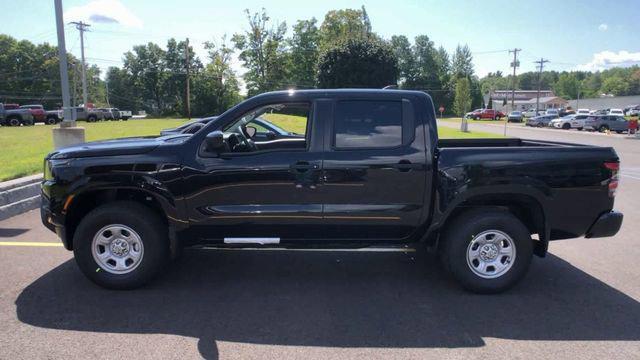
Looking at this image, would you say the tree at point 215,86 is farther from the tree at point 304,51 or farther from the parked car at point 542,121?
the parked car at point 542,121

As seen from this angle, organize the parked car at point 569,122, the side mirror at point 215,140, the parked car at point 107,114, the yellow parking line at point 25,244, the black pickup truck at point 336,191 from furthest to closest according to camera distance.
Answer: the parked car at point 107,114 → the parked car at point 569,122 → the yellow parking line at point 25,244 → the black pickup truck at point 336,191 → the side mirror at point 215,140

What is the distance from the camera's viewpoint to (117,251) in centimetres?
465

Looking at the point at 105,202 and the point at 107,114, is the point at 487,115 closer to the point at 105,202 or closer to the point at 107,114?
the point at 107,114

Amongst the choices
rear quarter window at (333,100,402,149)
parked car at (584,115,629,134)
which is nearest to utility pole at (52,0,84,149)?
rear quarter window at (333,100,402,149)

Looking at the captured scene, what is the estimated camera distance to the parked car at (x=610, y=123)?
131ft

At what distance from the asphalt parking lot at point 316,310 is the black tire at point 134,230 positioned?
0.15 meters

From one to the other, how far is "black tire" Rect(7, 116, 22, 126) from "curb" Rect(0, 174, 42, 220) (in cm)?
3553

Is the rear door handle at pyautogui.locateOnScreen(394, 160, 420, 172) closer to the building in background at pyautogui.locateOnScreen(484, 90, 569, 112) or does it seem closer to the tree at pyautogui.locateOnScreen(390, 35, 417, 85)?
the tree at pyautogui.locateOnScreen(390, 35, 417, 85)

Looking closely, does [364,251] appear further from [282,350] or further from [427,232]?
[282,350]

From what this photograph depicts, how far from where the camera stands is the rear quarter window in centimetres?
455

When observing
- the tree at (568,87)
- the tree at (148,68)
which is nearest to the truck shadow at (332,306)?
the tree at (148,68)

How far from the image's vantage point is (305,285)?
4.86 meters

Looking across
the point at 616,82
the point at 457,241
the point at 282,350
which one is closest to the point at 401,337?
Result: the point at 282,350

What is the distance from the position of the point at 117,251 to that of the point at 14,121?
135 feet
